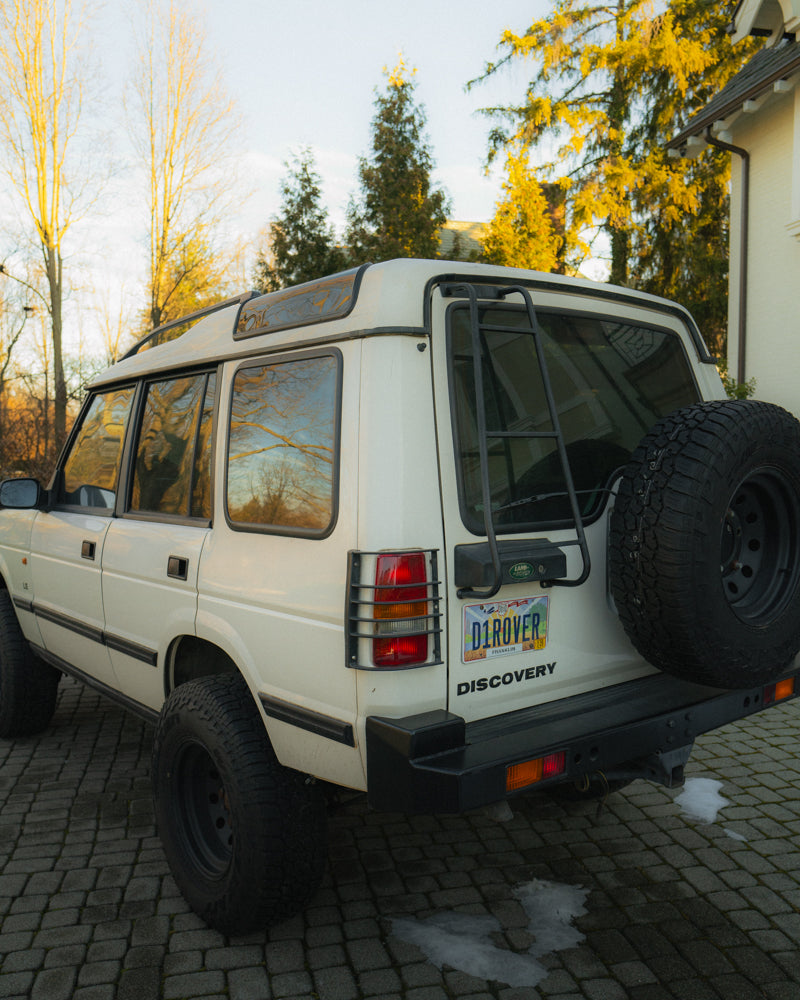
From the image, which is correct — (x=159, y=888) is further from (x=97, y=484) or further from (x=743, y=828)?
(x=743, y=828)

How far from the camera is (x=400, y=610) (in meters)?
2.24

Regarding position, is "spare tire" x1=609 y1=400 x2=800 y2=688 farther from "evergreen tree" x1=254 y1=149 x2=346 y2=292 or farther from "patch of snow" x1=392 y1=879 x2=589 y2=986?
"evergreen tree" x1=254 y1=149 x2=346 y2=292

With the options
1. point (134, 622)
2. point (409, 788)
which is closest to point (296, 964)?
point (409, 788)

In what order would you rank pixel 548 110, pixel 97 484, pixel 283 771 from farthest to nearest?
pixel 548 110 < pixel 97 484 < pixel 283 771

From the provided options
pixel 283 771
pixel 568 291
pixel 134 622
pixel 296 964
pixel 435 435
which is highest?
pixel 568 291

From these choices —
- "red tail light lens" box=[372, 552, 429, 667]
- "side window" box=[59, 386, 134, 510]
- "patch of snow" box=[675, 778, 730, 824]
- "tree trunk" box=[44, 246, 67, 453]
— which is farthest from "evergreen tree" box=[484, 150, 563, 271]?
"red tail light lens" box=[372, 552, 429, 667]

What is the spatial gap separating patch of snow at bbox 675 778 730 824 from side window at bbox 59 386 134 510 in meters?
2.91

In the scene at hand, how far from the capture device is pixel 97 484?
13.1ft

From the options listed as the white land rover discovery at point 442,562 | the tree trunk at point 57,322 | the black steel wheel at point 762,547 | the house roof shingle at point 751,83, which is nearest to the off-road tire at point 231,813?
the white land rover discovery at point 442,562

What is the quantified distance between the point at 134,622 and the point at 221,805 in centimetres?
87

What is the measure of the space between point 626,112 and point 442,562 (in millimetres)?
21183

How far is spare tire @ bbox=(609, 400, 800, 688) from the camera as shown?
2369 mm

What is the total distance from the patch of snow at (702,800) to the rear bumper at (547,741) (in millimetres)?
1018

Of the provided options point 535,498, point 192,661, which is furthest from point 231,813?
point 535,498
